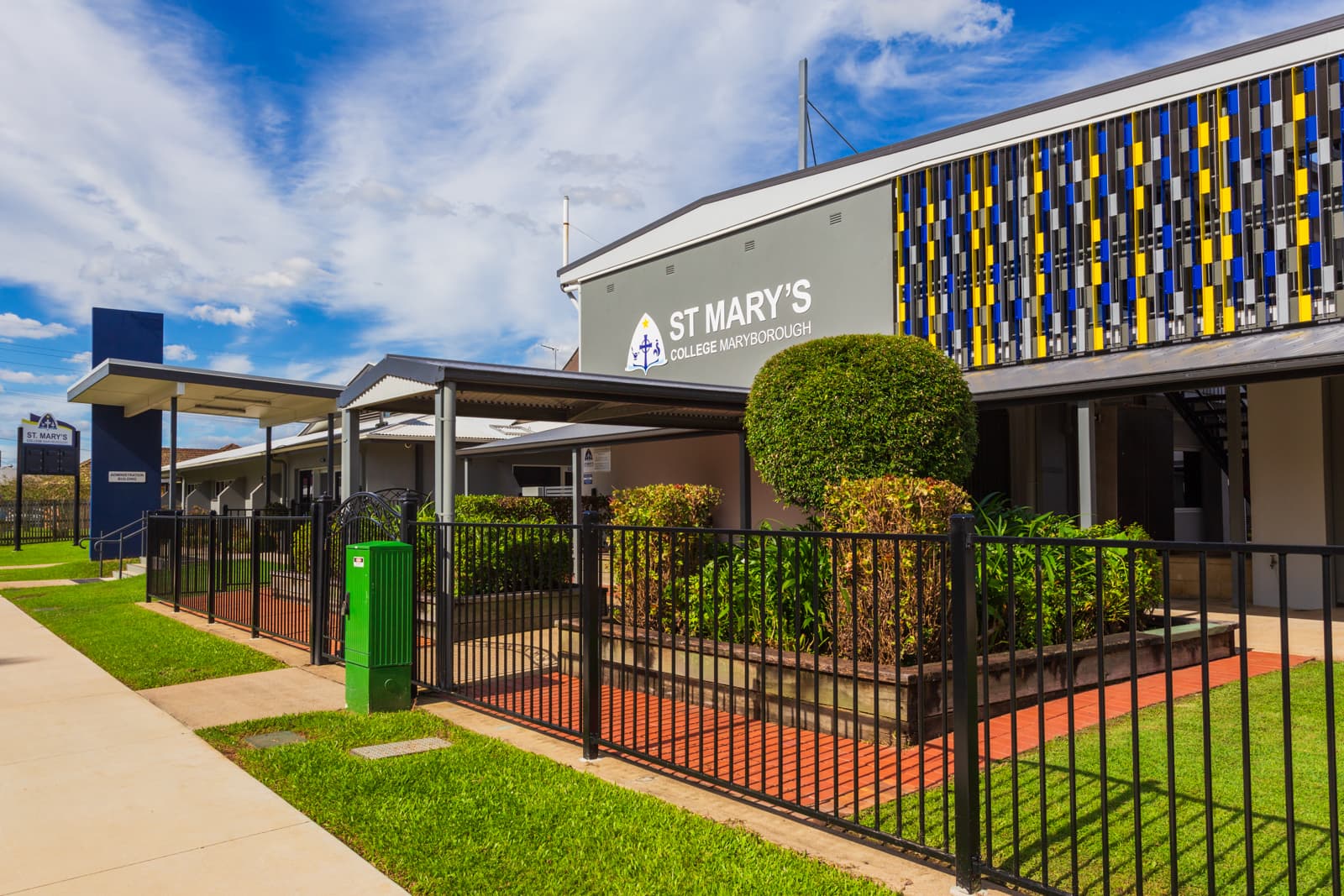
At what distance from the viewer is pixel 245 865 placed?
13.7 feet

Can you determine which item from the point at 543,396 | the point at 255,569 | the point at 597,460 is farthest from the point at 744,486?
the point at 255,569

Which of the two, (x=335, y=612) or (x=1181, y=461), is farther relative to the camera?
(x=1181, y=461)

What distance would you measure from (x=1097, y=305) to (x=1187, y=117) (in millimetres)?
2373

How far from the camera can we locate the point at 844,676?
559cm

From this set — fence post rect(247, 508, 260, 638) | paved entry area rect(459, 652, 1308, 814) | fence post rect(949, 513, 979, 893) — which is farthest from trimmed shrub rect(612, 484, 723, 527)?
fence post rect(949, 513, 979, 893)

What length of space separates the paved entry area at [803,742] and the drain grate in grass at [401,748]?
0.63 metres

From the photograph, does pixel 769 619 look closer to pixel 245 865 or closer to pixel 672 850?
pixel 672 850

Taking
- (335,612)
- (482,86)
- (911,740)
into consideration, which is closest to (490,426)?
(482,86)

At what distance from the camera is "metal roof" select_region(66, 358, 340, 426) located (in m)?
18.0

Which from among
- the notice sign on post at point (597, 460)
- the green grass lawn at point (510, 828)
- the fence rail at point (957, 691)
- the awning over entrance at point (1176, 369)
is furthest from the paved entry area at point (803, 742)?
the notice sign on post at point (597, 460)

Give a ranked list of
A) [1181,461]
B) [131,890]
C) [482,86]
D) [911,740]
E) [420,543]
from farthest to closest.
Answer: [1181,461]
[482,86]
[420,543]
[911,740]
[131,890]

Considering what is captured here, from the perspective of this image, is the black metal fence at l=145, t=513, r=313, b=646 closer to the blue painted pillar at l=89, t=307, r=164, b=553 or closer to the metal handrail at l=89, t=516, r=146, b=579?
the metal handrail at l=89, t=516, r=146, b=579

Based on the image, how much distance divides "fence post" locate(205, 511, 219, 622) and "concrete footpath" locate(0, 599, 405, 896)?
4.82m

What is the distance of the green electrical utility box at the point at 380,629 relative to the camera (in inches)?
275
